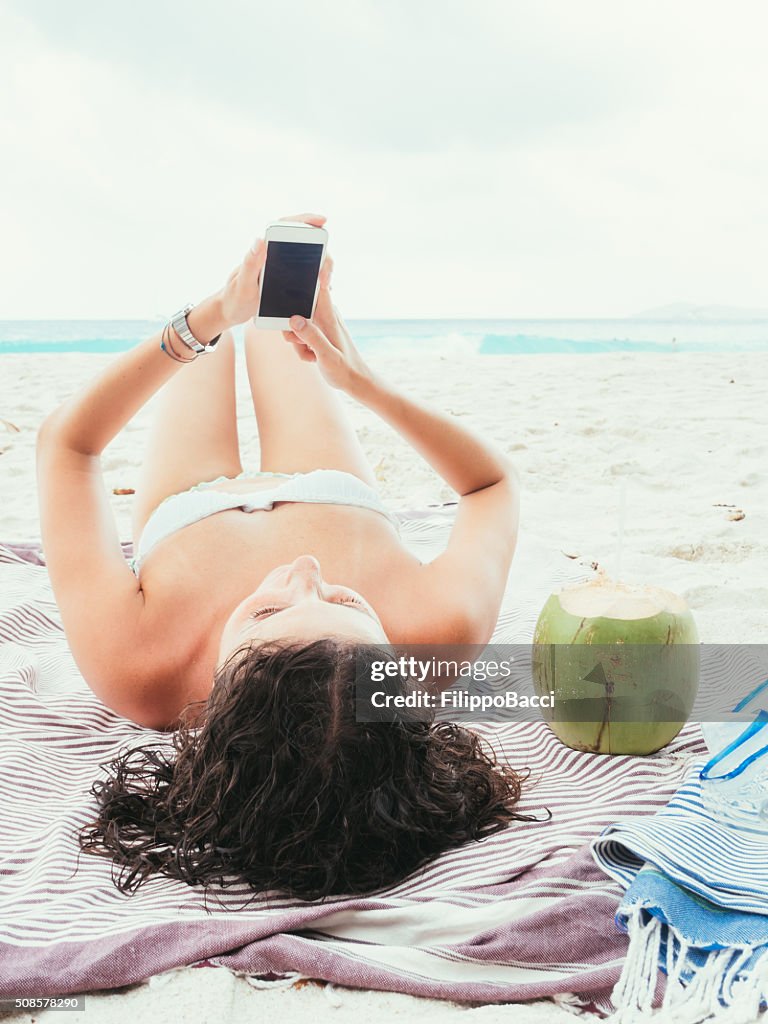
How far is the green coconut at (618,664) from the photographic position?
1731mm

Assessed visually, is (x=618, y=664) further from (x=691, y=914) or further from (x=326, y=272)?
(x=326, y=272)

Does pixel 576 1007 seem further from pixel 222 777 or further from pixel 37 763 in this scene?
pixel 37 763

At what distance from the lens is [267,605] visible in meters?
1.61

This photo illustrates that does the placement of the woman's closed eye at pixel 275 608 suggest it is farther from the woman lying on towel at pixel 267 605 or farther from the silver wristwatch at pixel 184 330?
the silver wristwatch at pixel 184 330

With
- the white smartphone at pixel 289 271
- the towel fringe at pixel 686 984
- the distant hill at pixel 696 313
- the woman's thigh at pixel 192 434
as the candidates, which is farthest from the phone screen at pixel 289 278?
the distant hill at pixel 696 313

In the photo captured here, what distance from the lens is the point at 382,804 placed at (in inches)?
54.7

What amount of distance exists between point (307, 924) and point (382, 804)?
200mm

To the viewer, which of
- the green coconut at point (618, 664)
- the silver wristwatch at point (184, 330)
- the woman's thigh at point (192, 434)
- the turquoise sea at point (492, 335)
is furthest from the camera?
the turquoise sea at point (492, 335)

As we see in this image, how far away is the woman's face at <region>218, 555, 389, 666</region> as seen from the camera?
1489mm

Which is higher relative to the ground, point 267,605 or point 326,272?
point 326,272

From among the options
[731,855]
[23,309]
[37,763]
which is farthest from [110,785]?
[23,309]

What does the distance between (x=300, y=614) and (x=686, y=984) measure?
2.48ft

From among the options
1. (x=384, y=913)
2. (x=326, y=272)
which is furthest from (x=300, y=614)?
(x=326, y=272)

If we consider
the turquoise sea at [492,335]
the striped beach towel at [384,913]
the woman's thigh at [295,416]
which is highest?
the woman's thigh at [295,416]
